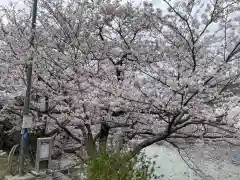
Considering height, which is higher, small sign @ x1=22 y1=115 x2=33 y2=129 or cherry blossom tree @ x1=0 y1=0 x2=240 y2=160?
cherry blossom tree @ x1=0 y1=0 x2=240 y2=160

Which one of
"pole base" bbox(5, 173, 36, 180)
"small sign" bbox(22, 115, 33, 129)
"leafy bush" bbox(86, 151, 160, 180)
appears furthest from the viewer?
"pole base" bbox(5, 173, 36, 180)

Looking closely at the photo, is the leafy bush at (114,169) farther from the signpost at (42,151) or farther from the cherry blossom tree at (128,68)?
the signpost at (42,151)

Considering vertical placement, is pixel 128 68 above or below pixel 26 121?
above

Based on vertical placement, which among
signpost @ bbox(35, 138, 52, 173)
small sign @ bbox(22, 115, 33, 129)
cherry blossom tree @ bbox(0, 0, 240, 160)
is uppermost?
cherry blossom tree @ bbox(0, 0, 240, 160)

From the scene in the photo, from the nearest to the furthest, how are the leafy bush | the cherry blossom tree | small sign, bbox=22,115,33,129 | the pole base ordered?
the leafy bush, the cherry blossom tree, small sign, bbox=22,115,33,129, the pole base

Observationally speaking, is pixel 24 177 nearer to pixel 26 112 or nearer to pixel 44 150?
pixel 44 150

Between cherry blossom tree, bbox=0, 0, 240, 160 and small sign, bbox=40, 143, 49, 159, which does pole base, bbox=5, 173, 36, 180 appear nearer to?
small sign, bbox=40, 143, 49, 159

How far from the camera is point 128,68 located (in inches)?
222

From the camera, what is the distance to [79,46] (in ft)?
17.0

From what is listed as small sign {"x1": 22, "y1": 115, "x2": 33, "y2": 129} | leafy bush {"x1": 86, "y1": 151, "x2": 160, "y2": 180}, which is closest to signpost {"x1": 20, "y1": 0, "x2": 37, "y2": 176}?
small sign {"x1": 22, "y1": 115, "x2": 33, "y2": 129}

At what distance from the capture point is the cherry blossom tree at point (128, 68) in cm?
435

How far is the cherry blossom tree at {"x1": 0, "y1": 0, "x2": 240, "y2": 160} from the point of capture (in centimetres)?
435

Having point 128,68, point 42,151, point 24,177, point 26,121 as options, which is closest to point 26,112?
point 26,121

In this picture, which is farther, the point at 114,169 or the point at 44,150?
the point at 44,150
